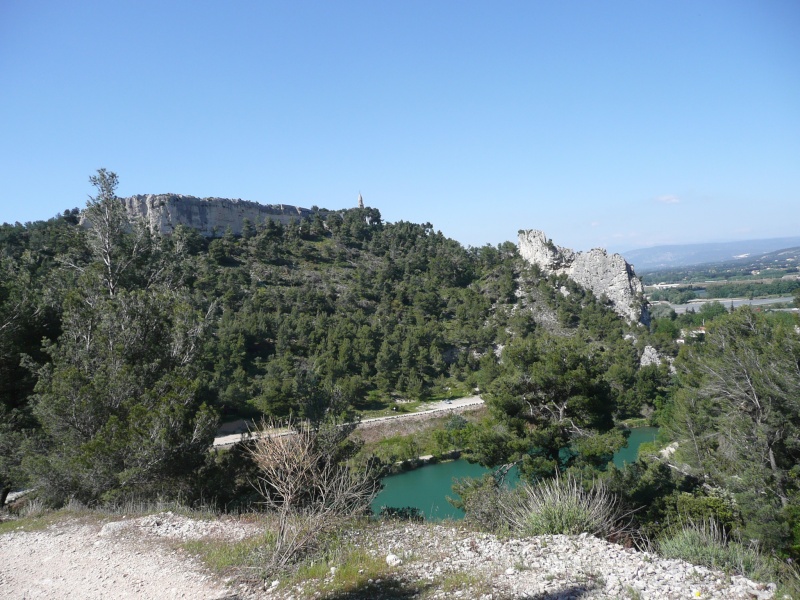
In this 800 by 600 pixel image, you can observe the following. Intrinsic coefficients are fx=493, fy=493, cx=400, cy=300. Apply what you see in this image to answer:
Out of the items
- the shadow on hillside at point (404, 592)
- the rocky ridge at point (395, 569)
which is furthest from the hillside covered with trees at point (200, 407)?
the shadow on hillside at point (404, 592)

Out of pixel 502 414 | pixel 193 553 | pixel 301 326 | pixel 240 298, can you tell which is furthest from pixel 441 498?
pixel 240 298

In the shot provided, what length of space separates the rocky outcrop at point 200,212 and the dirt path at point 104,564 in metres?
40.1

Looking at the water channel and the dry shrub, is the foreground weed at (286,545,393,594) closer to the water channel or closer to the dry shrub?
the dry shrub

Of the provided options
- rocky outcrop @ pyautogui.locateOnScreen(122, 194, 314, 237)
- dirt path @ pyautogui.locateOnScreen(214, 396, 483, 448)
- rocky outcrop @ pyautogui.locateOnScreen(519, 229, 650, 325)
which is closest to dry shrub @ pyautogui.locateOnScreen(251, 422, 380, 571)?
dirt path @ pyautogui.locateOnScreen(214, 396, 483, 448)

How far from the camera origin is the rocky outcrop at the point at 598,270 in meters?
35.3

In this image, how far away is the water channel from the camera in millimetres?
15859

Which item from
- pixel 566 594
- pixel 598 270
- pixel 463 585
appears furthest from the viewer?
pixel 598 270

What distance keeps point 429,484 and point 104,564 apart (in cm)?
1492

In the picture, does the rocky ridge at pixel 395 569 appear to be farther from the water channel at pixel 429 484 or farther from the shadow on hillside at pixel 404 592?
the water channel at pixel 429 484

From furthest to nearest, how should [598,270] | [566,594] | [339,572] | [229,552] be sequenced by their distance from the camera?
[598,270] < [229,552] < [339,572] < [566,594]

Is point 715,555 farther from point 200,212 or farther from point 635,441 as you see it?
point 200,212

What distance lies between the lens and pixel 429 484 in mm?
18406

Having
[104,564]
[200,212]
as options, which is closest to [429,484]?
[104,564]

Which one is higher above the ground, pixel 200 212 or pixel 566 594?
pixel 200 212
